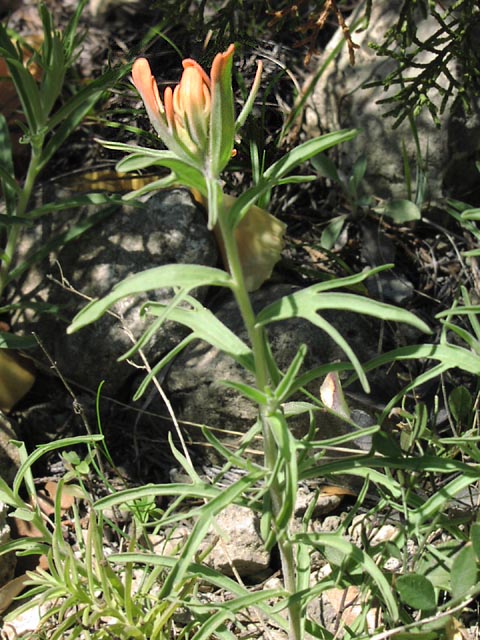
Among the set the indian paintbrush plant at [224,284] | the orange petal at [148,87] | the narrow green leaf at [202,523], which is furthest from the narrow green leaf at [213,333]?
the orange petal at [148,87]

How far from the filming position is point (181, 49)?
2.49m

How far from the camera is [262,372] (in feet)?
5.09

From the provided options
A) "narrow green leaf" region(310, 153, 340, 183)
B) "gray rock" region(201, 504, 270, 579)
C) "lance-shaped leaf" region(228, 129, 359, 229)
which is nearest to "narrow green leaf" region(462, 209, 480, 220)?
"lance-shaped leaf" region(228, 129, 359, 229)

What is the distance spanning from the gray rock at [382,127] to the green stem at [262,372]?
159 cm

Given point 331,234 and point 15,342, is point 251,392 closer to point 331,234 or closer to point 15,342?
point 15,342

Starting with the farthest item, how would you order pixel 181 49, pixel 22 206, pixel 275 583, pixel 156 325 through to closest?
pixel 22 206, pixel 181 49, pixel 275 583, pixel 156 325

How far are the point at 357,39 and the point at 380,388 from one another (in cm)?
150

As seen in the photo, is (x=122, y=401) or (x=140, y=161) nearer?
(x=140, y=161)

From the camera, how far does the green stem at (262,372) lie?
4.91ft

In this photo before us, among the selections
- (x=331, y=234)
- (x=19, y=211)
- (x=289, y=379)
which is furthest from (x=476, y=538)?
(x=19, y=211)

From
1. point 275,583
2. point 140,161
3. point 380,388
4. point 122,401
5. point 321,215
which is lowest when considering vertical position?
point 275,583

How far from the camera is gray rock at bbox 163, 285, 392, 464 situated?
101 inches

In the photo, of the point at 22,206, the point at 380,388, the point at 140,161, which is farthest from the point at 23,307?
the point at 140,161

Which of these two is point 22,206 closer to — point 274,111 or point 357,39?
point 274,111
